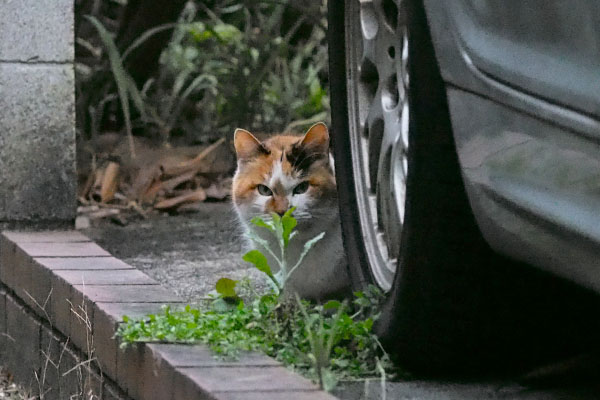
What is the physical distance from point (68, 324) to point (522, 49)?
186cm

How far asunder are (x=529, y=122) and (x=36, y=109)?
9.22 ft

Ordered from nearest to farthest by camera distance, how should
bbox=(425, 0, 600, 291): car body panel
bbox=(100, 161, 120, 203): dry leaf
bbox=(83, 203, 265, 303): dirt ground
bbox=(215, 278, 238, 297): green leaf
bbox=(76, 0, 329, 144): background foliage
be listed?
bbox=(425, 0, 600, 291): car body panel → bbox=(215, 278, 238, 297): green leaf → bbox=(83, 203, 265, 303): dirt ground → bbox=(100, 161, 120, 203): dry leaf → bbox=(76, 0, 329, 144): background foliage

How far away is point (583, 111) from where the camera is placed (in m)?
1.72

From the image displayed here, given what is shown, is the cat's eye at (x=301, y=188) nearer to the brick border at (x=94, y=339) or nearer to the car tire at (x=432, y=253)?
the brick border at (x=94, y=339)

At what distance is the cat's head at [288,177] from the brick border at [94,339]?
1.39 feet

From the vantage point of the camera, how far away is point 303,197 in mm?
3359

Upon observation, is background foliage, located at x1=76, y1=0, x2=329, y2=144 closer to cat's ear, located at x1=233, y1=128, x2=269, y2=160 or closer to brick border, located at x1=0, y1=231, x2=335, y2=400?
brick border, located at x1=0, y1=231, x2=335, y2=400

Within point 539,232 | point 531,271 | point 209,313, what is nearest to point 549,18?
point 539,232

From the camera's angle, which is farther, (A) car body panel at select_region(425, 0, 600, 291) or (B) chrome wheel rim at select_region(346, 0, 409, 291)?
(B) chrome wheel rim at select_region(346, 0, 409, 291)

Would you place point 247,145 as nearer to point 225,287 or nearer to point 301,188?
point 301,188

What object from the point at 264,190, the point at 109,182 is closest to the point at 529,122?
the point at 264,190

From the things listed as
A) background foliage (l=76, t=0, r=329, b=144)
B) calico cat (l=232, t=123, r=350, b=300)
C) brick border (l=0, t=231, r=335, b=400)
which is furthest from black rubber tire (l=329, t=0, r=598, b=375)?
background foliage (l=76, t=0, r=329, b=144)

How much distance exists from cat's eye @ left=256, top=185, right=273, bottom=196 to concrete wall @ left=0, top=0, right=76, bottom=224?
3.93ft

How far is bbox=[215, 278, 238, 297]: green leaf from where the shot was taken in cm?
283
